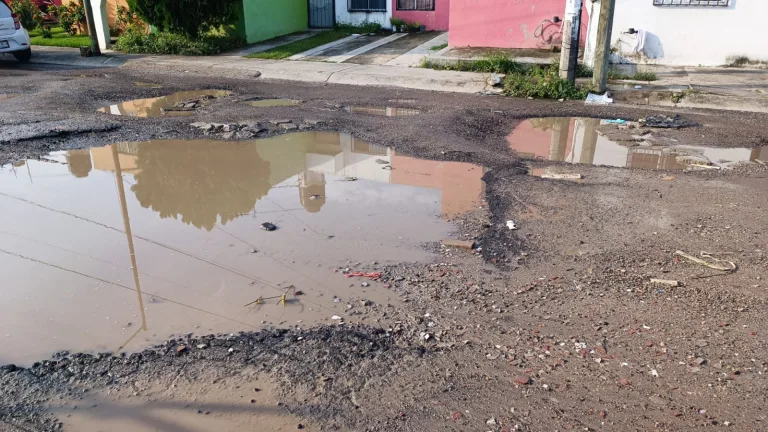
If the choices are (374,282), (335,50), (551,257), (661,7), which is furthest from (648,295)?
(335,50)

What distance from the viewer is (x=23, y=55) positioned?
15.6m

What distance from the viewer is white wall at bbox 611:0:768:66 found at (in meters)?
12.8

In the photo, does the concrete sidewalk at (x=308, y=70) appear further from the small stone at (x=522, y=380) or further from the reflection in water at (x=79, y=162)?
the small stone at (x=522, y=380)

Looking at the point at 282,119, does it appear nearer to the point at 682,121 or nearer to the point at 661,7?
the point at 682,121

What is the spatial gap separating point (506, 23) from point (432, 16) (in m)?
6.10

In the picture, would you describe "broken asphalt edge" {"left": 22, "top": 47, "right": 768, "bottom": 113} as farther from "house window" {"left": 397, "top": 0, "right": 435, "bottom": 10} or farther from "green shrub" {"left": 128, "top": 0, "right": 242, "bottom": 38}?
"house window" {"left": 397, "top": 0, "right": 435, "bottom": 10}

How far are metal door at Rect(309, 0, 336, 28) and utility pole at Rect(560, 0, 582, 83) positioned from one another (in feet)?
38.9

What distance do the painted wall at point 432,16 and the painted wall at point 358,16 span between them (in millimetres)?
324

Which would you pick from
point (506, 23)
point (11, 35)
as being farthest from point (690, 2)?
point (11, 35)

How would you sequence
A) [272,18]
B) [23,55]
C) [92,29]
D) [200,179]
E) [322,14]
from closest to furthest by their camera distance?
1. [200,179]
2. [23,55]
3. [92,29]
4. [272,18]
5. [322,14]

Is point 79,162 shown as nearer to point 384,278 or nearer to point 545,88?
point 384,278

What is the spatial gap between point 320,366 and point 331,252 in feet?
5.73

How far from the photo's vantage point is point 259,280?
4.94 metres

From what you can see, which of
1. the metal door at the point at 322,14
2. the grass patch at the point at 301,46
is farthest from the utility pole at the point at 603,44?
the metal door at the point at 322,14
